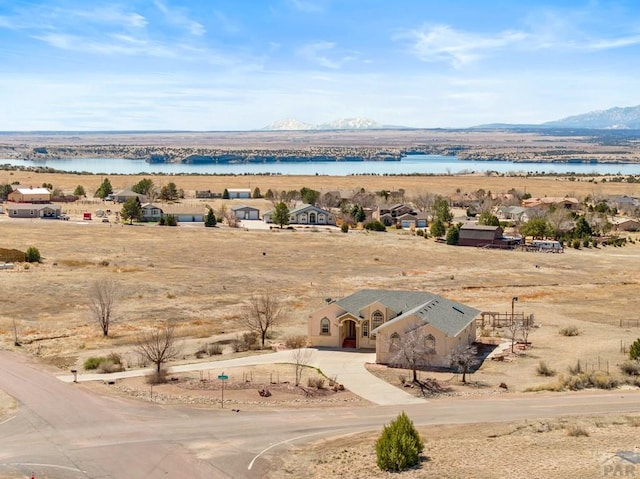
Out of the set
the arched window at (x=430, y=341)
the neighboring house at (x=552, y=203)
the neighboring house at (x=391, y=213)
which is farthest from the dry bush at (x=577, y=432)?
the neighboring house at (x=552, y=203)

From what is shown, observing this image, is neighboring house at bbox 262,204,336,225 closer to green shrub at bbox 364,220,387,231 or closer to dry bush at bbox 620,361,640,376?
green shrub at bbox 364,220,387,231

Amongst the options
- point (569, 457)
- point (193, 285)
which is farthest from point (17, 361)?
point (569, 457)

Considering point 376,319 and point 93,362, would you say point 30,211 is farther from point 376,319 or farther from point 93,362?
point 376,319

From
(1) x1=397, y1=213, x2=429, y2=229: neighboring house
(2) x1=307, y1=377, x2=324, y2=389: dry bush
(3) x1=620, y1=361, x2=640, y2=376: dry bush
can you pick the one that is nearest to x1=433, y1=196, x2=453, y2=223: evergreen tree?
(1) x1=397, y1=213, x2=429, y2=229: neighboring house

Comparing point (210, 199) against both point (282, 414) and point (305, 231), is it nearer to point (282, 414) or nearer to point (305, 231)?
point (305, 231)

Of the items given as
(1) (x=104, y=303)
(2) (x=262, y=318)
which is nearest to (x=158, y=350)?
(2) (x=262, y=318)
